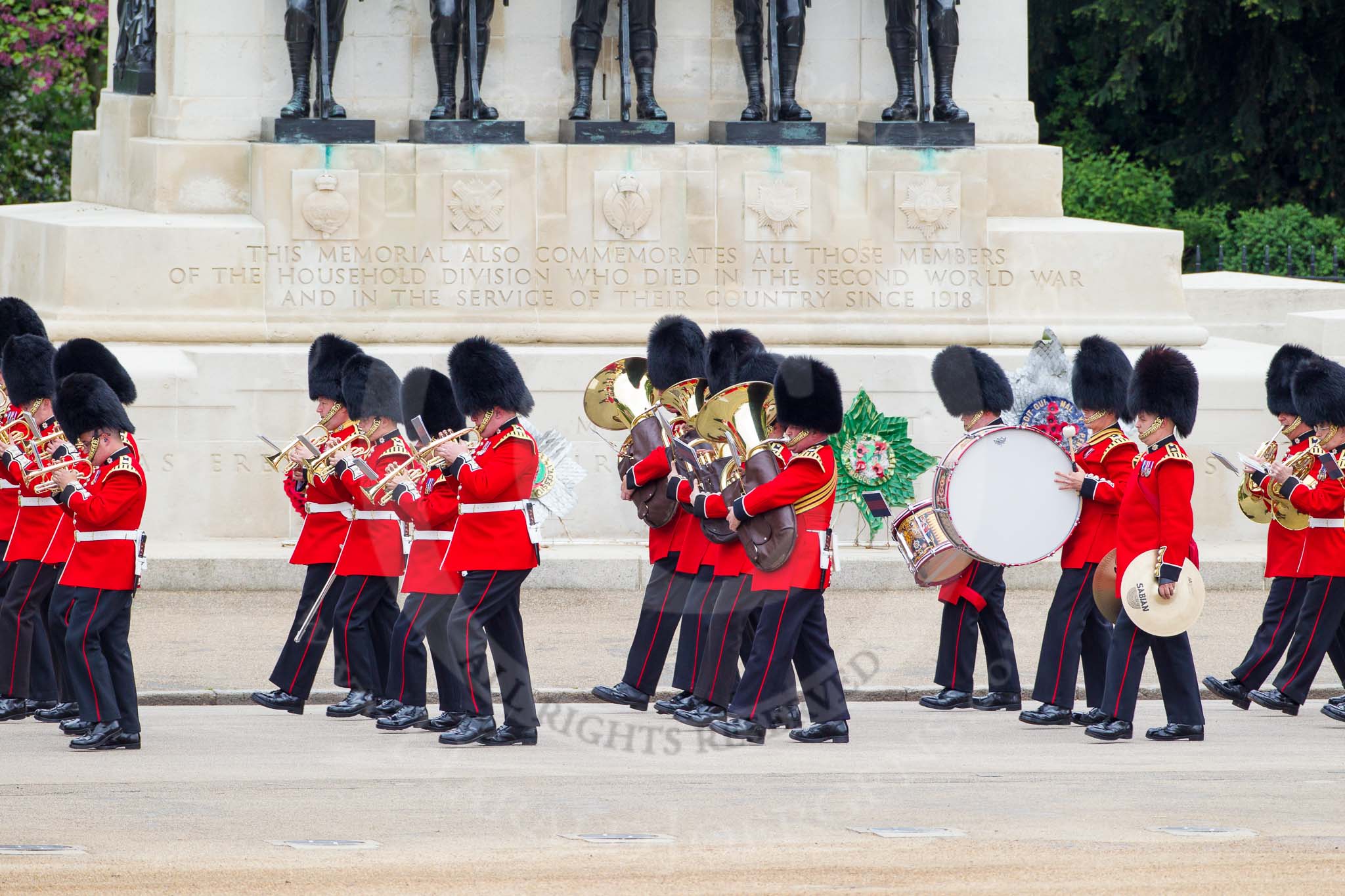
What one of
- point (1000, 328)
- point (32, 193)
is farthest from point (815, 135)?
point (32, 193)

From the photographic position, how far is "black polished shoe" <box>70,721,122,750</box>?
874cm

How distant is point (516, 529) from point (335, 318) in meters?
5.62

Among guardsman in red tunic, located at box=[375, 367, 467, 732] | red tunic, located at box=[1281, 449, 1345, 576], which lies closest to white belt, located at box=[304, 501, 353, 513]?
guardsman in red tunic, located at box=[375, 367, 467, 732]

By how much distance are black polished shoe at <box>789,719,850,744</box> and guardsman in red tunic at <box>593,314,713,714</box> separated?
752 mm

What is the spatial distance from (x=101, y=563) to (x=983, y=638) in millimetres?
3770

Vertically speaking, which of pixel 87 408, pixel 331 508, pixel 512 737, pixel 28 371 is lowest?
pixel 512 737

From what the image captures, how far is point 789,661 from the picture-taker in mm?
9102

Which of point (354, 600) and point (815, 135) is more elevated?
point (815, 135)

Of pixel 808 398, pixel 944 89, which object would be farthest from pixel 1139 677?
pixel 944 89

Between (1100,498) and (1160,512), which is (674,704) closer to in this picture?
(1100,498)

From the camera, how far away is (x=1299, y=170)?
29.5 m

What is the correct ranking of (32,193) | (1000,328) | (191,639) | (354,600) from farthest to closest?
(32,193) < (1000,328) < (191,639) < (354,600)

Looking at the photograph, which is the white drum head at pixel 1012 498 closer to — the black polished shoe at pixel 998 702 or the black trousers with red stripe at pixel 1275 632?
the black polished shoe at pixel 998 702

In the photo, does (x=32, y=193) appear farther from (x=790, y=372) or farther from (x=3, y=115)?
(x=790, y=372)
